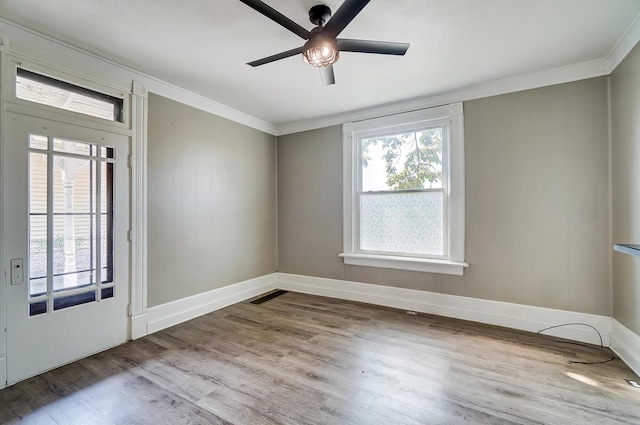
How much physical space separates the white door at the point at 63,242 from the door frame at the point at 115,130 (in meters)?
0.04

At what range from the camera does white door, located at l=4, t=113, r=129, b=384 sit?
2.14 m

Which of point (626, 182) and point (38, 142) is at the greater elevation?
point (38, 142)

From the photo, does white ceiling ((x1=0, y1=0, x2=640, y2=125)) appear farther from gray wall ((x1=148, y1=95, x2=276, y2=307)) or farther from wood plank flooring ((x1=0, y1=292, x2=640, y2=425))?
wood plank flooring ((x1=0, y1=292, x2=640, y2=425))

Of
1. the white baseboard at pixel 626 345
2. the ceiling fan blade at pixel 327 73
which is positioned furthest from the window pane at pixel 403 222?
the ceiling fan blade at pixel 327 73

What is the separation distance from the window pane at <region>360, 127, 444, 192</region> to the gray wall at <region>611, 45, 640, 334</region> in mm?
1529

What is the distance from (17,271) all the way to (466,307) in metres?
4.27

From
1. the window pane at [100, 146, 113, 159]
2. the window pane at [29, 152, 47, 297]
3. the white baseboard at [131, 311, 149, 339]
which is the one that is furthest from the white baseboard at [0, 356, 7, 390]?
the window pane at [100, 146, 113, 159]

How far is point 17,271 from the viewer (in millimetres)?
2139

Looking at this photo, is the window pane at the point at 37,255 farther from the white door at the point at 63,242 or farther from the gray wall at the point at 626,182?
the gray wall at the point at 626,182

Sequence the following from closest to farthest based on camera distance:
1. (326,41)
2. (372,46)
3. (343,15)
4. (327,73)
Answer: (343,15), (326,41), (372,46), (327,73)

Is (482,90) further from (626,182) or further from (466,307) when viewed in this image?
(466,307)

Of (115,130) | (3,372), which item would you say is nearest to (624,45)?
(115,130)

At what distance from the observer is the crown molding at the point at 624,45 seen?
7.02ft

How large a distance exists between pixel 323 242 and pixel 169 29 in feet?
10.2
